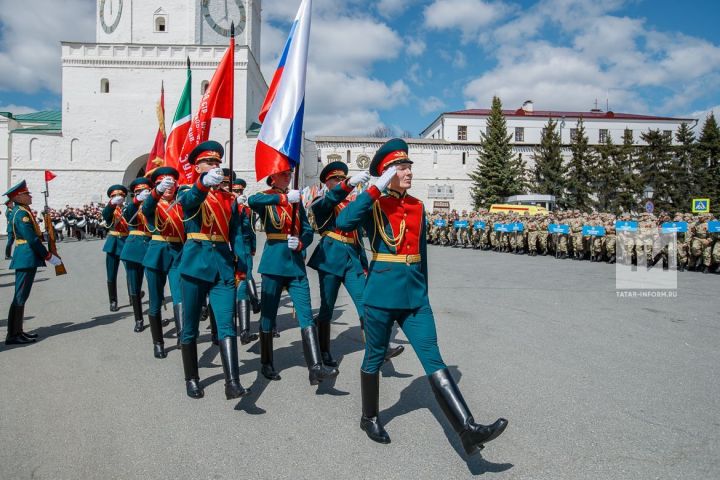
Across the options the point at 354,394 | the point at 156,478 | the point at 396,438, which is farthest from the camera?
the point at 354,394

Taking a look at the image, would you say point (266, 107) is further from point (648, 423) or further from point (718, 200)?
point (718, 200)

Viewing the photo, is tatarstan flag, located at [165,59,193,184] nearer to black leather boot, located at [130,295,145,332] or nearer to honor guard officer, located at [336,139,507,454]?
black leather boot, located at [130,295,145,332]

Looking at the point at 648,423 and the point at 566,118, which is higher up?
the point at 566,118

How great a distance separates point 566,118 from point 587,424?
6721 cm

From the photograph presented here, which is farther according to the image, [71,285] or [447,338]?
[71,285]

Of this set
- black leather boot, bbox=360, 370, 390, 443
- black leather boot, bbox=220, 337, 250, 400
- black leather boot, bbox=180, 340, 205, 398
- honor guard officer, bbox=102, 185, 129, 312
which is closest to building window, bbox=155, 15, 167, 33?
honor guard officer, bbox=102, 185, 129, 312

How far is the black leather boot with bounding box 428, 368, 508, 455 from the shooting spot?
10.7ft

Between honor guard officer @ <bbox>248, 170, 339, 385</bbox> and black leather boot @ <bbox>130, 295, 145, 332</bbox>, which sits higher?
honor guard officer @ <bbox>248, 170, 339, 385</bbox>

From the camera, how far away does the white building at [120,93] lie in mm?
39781

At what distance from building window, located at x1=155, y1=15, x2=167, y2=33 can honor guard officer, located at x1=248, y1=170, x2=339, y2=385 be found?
40.6 metres

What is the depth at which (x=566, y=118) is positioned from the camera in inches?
2569

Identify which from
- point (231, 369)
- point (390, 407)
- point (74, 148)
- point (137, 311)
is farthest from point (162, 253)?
point (74, 148)

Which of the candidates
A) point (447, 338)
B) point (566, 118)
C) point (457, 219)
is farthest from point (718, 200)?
point (447, 338)

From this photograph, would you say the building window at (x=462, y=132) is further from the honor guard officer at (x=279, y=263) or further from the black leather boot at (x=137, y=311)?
the honor guard officer at (x=279, y=263)
